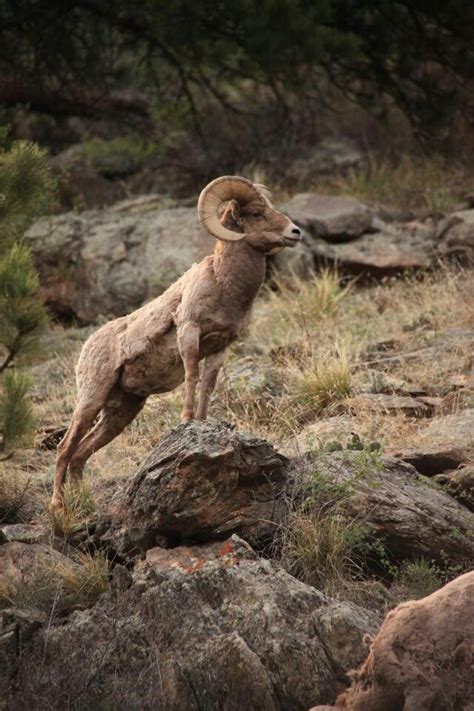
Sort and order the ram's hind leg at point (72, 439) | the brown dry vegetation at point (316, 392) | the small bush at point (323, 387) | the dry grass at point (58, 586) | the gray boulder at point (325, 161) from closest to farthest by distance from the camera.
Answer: the dry grass at point (58, 586) < the brown dry vegetation at point (316, 392) < the ram's hind leg at point (72, 439) < the small bush at point (323, 387) < the gray boulder at point (325, 161)

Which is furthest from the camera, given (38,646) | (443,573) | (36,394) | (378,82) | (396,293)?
(378,82)

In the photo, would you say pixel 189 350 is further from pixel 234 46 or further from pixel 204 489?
pixel 234 46

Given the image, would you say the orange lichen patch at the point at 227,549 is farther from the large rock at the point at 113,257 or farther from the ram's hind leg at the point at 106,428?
the large rock at the point at 113,257

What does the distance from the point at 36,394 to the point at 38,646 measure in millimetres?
6004

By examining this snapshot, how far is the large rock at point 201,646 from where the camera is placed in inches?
251

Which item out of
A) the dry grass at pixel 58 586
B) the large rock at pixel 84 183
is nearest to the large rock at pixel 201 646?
the dry grass at pixel 58 586

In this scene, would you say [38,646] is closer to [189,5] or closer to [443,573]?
[443,573]

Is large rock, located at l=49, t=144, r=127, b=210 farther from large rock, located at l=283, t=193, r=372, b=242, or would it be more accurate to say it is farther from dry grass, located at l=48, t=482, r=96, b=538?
dry grass, located at l=48, t=482, r=96, b=538

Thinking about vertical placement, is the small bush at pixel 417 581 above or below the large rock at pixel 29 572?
above

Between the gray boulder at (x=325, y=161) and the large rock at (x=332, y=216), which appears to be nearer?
the large rock at (x=332, y=216)

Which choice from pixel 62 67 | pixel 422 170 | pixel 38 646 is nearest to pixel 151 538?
pixel 38 646

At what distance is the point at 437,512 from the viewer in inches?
309

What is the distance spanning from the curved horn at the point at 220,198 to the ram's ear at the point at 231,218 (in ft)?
0.21

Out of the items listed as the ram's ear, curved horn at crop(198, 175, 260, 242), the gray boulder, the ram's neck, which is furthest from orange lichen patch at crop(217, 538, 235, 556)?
the gray boulder
